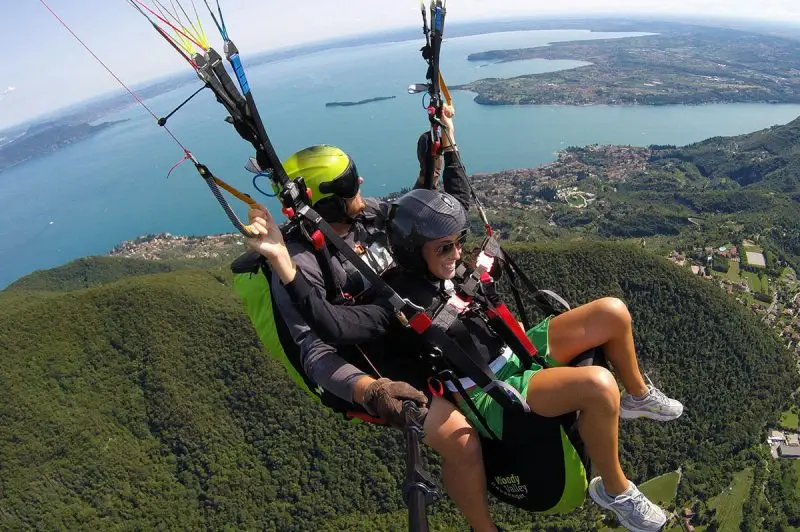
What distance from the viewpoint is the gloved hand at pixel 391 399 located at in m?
2.09

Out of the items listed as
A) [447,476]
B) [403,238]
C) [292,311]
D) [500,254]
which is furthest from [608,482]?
[292,311]

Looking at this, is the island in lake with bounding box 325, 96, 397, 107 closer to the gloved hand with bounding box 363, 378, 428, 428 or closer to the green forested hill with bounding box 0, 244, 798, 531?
the green forested hill with bounding box 0, 244, 798, 531

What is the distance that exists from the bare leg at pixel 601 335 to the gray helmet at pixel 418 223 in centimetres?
97

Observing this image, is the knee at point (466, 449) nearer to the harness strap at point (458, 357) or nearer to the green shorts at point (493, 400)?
the green shorts at point (493, 400)

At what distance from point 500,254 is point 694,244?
194 ft

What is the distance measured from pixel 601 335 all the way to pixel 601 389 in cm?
58

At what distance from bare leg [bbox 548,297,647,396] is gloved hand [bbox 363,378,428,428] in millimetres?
1321

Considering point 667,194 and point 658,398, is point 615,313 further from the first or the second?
point 667,194

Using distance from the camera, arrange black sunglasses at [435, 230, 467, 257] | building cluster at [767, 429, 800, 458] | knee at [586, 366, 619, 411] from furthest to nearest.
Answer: building cluster at [767, 429, 800, 458], black sunglasses at [435, 230, 467, 257], knee at [586, 366, 619, 411]

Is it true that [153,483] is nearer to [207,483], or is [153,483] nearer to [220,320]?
[207,483]

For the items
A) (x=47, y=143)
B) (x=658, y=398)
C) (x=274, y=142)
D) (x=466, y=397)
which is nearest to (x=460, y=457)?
(x=466, y=397)

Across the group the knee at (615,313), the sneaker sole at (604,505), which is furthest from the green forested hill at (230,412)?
the knee at (615,313)

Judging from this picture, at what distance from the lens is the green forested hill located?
3056cm

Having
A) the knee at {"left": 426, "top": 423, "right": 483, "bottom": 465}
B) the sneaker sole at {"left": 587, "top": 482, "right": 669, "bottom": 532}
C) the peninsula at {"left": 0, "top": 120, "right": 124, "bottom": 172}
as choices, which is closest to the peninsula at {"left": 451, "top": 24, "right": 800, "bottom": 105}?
the peninsula at {"left": 0, "top": 120, "right": 124, "bottom": 172}
